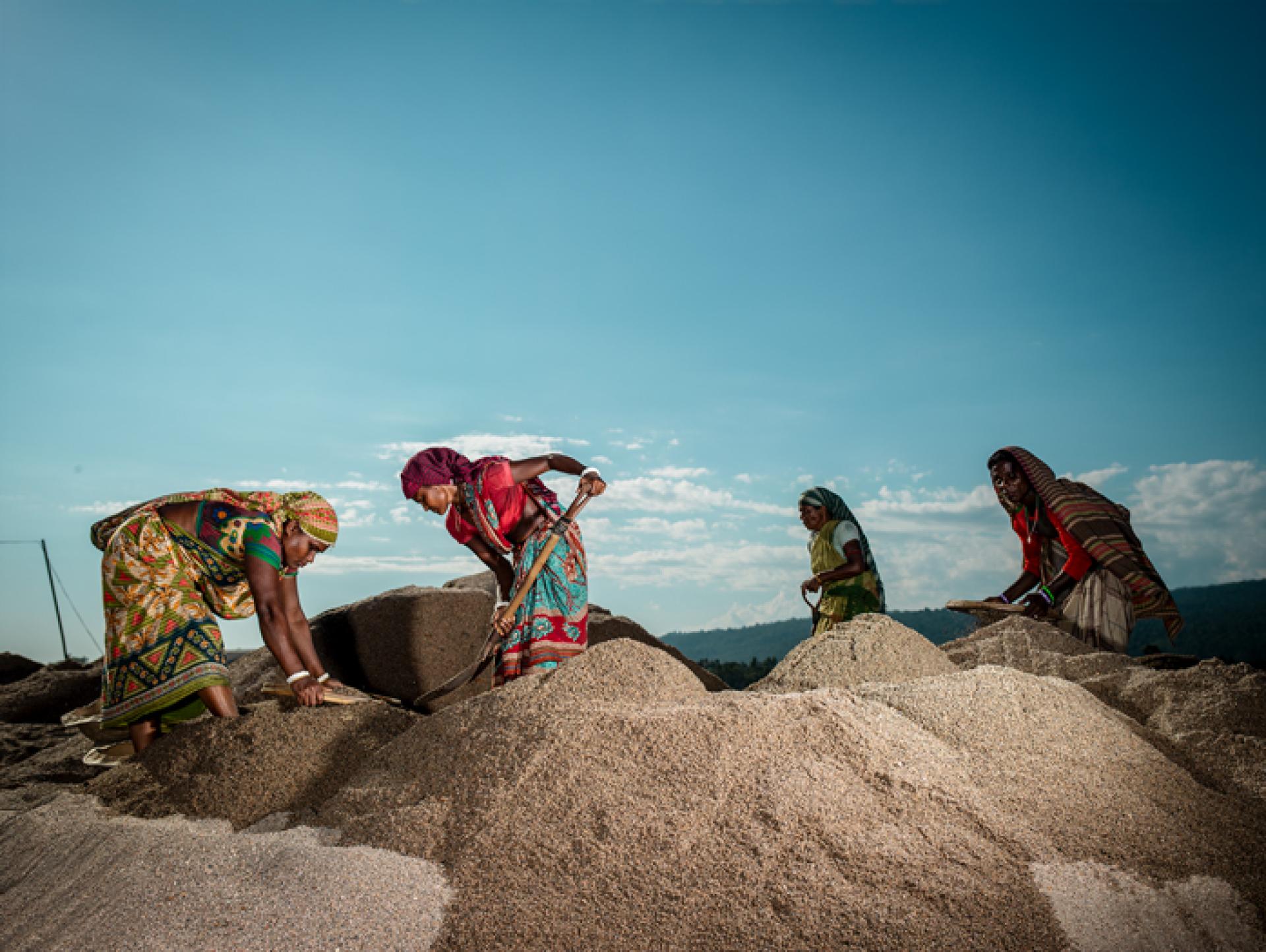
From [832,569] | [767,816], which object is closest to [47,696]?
[832,569]

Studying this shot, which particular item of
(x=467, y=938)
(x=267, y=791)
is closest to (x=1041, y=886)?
(x=467, y=938)

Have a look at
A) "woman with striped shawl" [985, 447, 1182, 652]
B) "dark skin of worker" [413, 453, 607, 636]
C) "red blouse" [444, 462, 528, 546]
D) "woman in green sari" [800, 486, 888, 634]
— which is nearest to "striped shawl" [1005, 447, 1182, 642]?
"woman with striped shawl" [985, 447, 1182, 652]

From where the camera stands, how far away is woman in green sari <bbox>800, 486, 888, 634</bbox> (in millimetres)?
5250

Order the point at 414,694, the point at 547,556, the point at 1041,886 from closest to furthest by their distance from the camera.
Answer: the point at 1041,886, the point at 547,556, the point at 414,694

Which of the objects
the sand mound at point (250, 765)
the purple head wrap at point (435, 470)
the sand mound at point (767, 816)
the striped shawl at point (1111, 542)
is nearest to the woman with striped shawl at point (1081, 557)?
the striped shawl at point (1111, 542)

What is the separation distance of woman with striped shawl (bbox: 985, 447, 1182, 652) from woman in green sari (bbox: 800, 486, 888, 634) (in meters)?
0.83

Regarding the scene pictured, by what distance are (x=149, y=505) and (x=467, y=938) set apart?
7.45 ft

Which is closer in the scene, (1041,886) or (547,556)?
(1041,886)

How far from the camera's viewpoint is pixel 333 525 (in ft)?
11.5

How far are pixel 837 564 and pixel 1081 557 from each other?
4.27 feet

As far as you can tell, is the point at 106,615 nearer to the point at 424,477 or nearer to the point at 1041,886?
the point at 424,477

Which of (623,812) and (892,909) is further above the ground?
(623,812)

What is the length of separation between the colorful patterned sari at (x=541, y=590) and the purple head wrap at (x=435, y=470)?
0.06 metres

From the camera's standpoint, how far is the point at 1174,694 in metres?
3.86
